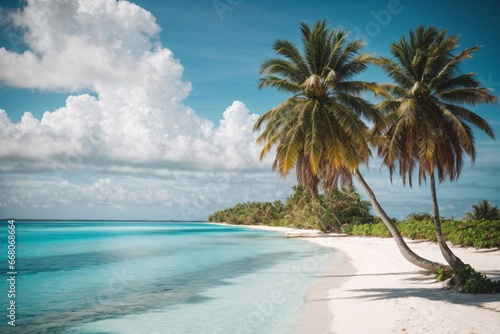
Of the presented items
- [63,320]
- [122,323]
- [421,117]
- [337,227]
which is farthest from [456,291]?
[337,227]

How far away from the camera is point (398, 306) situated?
923cm

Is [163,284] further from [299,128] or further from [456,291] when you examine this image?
[456,291]

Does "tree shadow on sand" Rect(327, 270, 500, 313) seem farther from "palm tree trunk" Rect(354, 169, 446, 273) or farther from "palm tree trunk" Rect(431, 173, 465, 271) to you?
"palm tree trunk" Rect(431, 173, 465, 271)

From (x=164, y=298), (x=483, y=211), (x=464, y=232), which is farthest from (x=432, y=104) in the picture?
(x=483, y=211)

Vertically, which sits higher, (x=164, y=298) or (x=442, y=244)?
(x=442, y=244)

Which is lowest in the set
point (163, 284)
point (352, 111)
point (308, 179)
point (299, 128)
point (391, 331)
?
point (163, 284)

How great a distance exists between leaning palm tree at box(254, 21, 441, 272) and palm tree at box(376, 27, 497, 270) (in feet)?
3.82

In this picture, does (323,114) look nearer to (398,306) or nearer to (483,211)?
(398,306)

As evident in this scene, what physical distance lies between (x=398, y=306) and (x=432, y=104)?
820 cm

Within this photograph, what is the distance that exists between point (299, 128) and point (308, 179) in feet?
9.15

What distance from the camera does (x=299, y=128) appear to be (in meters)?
12.2

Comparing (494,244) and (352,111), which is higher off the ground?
(352,111)

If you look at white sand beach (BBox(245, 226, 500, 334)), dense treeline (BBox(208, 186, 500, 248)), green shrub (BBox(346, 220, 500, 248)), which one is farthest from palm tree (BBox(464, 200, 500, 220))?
white sand beach (BBox(245, 226, 500, 334))

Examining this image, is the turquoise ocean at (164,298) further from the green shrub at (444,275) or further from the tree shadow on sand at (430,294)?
the green shrub at (444,275)
